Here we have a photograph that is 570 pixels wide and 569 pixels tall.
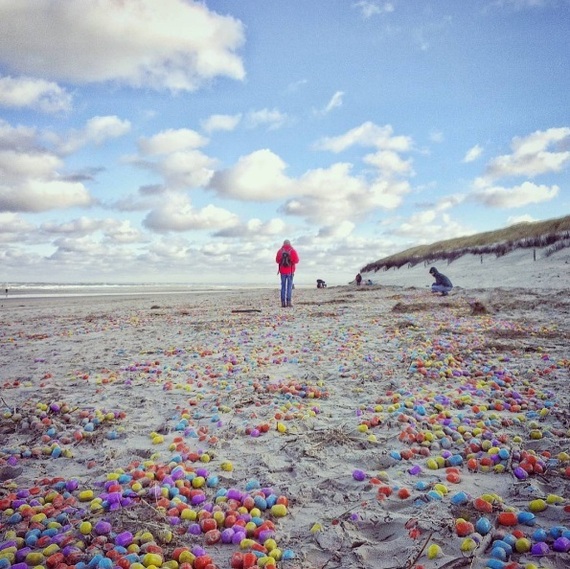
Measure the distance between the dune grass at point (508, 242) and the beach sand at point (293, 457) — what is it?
24394mm

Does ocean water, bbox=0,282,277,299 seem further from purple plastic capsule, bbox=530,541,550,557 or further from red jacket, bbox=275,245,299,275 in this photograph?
purple plastic capsule, bbox=530,541,550,557

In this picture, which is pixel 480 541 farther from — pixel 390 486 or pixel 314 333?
pixel 314 333

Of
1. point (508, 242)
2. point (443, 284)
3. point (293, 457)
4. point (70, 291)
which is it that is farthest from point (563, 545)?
point (70, 291)

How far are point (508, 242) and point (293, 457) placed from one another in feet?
113

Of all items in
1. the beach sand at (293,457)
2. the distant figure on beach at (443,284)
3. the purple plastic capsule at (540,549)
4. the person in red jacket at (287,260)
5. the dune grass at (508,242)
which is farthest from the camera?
the dune grass at (508,242)

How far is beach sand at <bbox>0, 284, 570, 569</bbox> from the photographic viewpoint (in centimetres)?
249

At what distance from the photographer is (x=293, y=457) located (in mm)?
3684

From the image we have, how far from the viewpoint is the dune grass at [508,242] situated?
27.9 m

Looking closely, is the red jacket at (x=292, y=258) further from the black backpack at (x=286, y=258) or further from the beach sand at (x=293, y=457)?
the beach sand at (x=293, y=457)

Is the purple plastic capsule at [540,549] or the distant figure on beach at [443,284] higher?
the distant figure on beach at [443,284]

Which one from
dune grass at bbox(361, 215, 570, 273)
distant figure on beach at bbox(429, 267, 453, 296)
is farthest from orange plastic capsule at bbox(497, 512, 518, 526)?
dune grass at bbox(361, 215, 570, 273)

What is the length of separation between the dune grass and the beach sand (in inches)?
960

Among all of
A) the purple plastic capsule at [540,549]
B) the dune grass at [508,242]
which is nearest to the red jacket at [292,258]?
the purple plastic capsule at [540,549]

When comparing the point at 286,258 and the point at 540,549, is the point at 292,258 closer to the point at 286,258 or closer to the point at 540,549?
the point at 286,258
